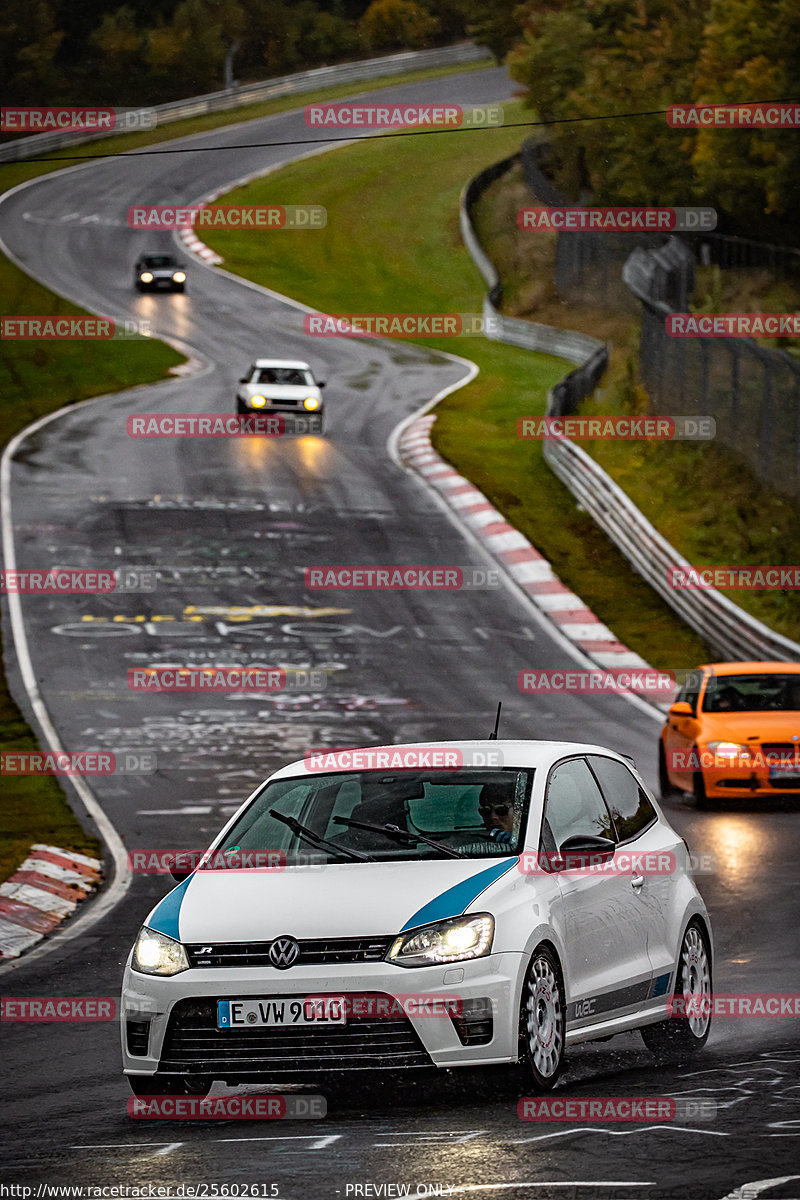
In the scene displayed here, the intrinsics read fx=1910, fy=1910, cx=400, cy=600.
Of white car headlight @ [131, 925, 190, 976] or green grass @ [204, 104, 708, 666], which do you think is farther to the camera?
green grass @ [204, 104, 708, 666]

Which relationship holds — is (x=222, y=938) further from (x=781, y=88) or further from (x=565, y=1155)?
(x=781, y=88)

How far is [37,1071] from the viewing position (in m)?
9.08

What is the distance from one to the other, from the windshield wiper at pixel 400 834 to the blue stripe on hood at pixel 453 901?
0.28 m

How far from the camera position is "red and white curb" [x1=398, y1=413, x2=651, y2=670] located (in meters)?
26.7

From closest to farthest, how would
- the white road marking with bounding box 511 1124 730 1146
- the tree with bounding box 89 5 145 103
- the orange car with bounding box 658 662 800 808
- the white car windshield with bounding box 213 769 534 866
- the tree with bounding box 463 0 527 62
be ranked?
the white road marking with bounding box 511 1124 730 1146 → the white car windshield with bounding box 213 769 534 866 → the orange car with bounding box 658 662 800 808 → the tree with bounding box 463 0 527 62 → the tree with bounding box 89 5 145 103

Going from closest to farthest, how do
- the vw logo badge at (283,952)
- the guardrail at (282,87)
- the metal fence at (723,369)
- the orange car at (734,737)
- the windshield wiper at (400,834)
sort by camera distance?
the vw logo badge at (283,952)
the windshield wiper at (400,834)
the orange car at (734,737)
the metal fence at (723,369)
the guardrail at (282,87)

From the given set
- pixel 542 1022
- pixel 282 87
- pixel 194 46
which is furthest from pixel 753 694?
pixel 194 46

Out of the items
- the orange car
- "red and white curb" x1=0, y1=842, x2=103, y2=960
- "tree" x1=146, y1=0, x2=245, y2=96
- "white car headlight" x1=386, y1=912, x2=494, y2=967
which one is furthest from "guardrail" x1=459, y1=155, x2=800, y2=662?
"tree" x1=146, y1=0, x2=245, y2=96

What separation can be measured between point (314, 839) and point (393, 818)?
1.22 ft

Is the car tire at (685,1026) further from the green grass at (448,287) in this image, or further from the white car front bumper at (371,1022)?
the green grass at (448,287)

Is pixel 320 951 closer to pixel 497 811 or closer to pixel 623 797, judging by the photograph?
pixel 497 811

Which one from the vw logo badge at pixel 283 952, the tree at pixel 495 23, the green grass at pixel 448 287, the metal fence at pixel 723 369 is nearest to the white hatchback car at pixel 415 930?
the vw logo badge at pixel 283 952

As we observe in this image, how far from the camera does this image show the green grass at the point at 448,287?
3019 cm

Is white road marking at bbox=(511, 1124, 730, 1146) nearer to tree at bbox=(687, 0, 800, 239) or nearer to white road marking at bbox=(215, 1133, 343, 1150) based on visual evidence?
white road marking at bbox=(215, 1133, 343, 1150)
